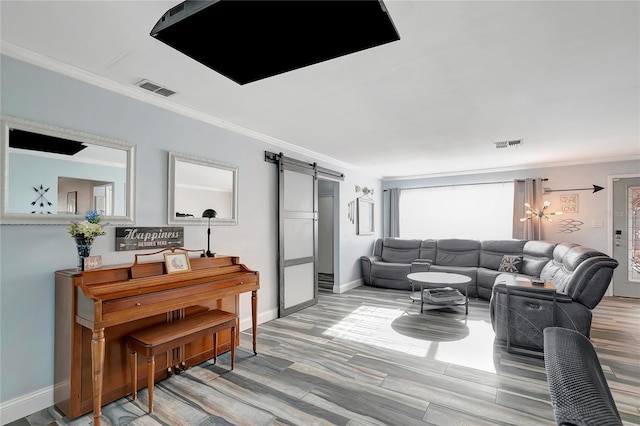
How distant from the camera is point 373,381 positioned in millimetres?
2639

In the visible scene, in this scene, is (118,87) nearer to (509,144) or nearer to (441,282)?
(441,282)

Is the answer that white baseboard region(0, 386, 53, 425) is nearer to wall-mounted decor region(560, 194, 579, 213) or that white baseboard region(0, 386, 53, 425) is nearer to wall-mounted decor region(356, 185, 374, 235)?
wall-mounted decor region(356, 185, 374, 235)

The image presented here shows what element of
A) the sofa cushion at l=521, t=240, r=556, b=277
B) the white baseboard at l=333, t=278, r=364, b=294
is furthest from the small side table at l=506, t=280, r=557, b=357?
the white baseboard at l=333, t=278, r=364, b=294

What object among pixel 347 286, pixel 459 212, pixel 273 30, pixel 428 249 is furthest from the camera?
pixel 459 212

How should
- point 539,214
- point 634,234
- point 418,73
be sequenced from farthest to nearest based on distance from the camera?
point 539,214, point 634,234, point 418,73

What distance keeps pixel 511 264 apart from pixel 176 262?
217 inches

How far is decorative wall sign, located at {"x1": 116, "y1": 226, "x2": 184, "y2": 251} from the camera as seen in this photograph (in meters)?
2.67

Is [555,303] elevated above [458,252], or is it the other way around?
[458,252]

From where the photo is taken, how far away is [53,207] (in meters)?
2.29

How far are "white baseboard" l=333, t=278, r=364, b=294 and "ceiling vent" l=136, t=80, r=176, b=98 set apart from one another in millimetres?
4343

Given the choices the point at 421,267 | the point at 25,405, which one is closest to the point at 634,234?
the point at 421,267

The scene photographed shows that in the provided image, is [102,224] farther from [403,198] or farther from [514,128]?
[403,198]

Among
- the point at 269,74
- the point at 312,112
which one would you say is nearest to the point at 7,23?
the point at 269,74

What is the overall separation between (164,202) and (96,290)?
1078mm
